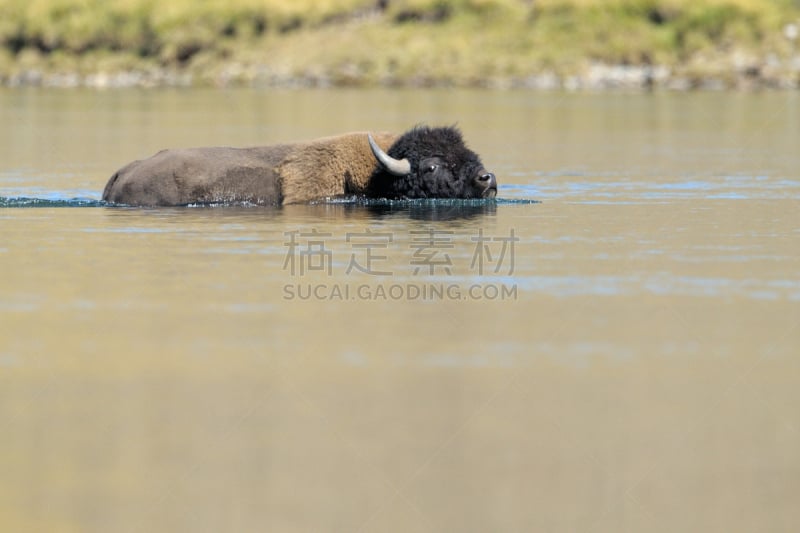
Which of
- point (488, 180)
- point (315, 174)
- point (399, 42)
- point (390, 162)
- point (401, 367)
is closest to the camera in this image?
point (401, 367)

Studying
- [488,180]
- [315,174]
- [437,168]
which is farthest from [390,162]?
[488,180]

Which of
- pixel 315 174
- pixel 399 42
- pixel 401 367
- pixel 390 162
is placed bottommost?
pixel 401 367

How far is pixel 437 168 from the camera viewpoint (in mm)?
17703

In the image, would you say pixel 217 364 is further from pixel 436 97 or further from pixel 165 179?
pixel 436 97

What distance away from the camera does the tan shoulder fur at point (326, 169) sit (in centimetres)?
1800

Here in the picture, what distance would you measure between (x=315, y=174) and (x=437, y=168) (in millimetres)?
1578

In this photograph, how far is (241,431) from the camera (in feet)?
23.3

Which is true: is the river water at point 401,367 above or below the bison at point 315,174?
below

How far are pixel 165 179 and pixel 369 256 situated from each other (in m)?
5.70

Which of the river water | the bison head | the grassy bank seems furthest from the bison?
the grassy bank

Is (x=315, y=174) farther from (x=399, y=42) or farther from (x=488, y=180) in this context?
(x=399, y=42)

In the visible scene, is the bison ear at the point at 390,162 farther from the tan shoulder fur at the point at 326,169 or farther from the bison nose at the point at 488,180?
the bison nose at the point at 488,180

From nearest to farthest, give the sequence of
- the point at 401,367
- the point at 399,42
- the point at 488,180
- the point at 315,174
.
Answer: the point at 401,367
the point at 488,180
the point at 315,174
the point at 399,42

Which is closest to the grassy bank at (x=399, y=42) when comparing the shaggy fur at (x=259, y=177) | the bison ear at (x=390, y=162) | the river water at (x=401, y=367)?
the shaggy fur at (x=259, y=177)
